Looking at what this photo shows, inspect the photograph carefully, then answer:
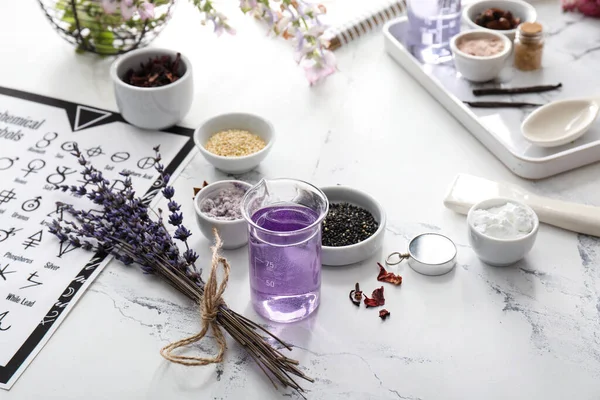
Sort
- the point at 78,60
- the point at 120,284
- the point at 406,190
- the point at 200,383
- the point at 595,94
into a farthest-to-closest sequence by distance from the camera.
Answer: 1. the point at 78,60
2. the point at 595,94
3. the point at 406,190
4. the point at 120,284
5. the point at 200,383

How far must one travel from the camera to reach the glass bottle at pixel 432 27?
1.43 meters

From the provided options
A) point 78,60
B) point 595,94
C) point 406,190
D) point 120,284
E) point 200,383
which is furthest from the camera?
point 78,60

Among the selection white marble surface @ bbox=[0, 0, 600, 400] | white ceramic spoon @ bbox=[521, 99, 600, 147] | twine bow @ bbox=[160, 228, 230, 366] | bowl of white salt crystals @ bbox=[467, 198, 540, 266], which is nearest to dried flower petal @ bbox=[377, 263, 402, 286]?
white marble surface @ bbox=[0, 0, 600, 400]

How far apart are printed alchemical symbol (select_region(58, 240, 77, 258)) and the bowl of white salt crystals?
1.89 feet

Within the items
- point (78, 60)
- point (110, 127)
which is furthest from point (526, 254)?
point (78, 60)

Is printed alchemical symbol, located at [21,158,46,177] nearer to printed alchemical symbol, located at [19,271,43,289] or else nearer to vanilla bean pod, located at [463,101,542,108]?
printed alchemical symbol, located at [19,271,43,289]

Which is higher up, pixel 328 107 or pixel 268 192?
pixel 268 192

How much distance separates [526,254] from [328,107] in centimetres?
49

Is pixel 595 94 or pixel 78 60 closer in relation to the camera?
pixel 595 94

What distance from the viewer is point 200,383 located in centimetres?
93

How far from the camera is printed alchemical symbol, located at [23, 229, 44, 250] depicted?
1126mm

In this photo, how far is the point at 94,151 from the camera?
51.7 inches

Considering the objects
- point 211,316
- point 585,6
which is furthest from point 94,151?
point 585,6

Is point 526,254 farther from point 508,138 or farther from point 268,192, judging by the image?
point 268,192
